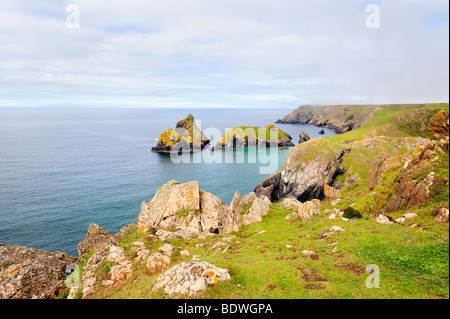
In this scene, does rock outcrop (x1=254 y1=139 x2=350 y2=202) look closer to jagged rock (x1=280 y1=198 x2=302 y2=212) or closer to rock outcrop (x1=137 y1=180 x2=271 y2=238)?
jagged rock (x1=280 y1=198 x2=302 y2=212)

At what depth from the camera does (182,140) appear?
165 meters

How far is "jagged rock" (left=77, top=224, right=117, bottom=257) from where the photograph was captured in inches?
1275

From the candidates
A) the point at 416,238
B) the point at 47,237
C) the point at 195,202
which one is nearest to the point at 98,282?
the point at 195,202

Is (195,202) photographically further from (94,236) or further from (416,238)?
(416,238)

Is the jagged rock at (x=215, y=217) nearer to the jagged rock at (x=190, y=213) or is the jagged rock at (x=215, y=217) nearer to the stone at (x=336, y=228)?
the jagged rock at (x=190, y=213)

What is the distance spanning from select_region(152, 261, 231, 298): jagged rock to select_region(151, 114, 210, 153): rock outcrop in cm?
14384

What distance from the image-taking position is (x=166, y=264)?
24.0m

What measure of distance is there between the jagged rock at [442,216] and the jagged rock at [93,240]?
38.2 metres

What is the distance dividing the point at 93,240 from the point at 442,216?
43.2 metres

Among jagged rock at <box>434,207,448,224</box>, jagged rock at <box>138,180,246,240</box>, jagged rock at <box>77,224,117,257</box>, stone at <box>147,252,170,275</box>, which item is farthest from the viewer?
jagged rock at <box>138,180,246,240</box>

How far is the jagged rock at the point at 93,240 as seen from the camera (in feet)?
106

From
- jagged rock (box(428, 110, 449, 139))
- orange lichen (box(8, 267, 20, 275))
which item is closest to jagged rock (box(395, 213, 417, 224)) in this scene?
jagged rock (box(428, 110, 449, 139))

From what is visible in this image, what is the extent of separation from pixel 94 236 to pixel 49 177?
80.4 metres

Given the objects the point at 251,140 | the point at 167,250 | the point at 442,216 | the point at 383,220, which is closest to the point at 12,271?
the point at 167,250
